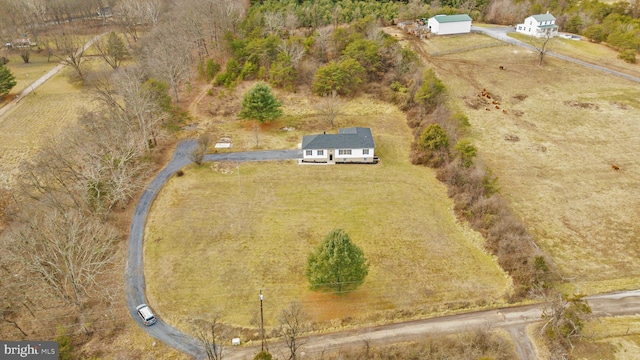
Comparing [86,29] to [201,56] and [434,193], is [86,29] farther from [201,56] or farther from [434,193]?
[434,193]

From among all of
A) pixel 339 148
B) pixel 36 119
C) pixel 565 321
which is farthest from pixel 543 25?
pixel 36 119

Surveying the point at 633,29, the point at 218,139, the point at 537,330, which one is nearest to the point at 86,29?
the point at 218,139

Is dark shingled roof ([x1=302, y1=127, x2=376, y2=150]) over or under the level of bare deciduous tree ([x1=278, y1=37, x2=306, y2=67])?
under

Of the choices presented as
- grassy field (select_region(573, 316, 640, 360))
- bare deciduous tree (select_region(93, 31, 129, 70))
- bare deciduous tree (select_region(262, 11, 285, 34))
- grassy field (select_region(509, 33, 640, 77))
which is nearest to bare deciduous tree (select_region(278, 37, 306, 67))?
bare deciduous tree (select_region(262, 11, 285, 34))

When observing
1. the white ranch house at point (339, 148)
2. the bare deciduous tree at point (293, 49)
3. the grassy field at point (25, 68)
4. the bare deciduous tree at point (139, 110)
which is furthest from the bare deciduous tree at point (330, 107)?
the grassy field at point (25, 68)

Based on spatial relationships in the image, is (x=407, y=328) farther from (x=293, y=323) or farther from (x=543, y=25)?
(x=543, y=25)

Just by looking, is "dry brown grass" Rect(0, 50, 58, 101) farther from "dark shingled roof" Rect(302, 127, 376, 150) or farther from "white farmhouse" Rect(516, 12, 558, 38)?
"white farmhouse" Rect(516, 12, 558, 38)

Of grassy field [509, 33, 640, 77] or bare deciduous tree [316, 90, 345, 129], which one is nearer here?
bare deciduous tree [316, 90, 345, 129]

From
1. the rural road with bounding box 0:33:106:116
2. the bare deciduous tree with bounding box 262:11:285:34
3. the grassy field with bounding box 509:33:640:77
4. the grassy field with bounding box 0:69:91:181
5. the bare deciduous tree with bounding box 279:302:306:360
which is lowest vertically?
the bare deciduous tree with bounding box 279:302:306:360
